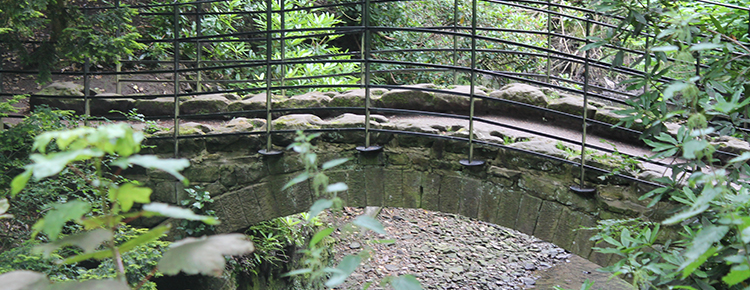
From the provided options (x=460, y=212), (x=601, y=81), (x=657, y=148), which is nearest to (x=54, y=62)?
(x=460, y=212)

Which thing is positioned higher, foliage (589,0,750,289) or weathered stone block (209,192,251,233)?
foliage (589,0,750,289)

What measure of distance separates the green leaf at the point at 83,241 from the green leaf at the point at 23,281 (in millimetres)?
44

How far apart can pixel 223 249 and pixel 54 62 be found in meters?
3.99

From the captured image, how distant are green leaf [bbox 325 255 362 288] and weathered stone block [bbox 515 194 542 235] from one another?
2.65 m

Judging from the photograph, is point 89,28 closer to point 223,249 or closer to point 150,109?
point 150,109

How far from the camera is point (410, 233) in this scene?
7.62m

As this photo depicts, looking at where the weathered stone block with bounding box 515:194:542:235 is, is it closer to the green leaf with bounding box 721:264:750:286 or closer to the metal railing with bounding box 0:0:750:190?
the metal railing with bounding box 0:0:750:190

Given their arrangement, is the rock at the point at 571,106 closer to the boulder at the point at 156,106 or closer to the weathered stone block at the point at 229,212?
the weathered stone block at the point at 229,212

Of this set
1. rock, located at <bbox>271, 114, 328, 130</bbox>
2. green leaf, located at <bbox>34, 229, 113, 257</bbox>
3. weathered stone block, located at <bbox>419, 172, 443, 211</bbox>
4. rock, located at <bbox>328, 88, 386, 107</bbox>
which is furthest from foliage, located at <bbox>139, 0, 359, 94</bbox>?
green leaf, located at <bbox>34, 229, 113, 257</bbox>

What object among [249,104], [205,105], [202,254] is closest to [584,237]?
[249,104]

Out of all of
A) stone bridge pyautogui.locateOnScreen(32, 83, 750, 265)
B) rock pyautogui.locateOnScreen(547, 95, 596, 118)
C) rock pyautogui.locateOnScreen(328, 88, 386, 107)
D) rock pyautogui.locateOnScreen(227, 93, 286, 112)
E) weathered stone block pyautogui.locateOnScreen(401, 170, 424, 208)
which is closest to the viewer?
stone bridge pyautogui.locateOnScreen(32, 83, 750, 265)

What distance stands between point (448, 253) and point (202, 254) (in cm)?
655

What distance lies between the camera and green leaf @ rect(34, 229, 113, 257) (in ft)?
2.94

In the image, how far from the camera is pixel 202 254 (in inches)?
34.8
